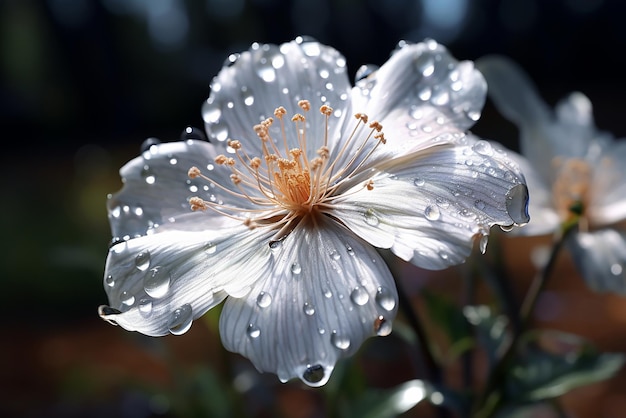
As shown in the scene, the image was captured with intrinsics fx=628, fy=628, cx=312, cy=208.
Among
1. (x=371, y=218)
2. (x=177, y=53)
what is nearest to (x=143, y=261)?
(x=371, y=218)

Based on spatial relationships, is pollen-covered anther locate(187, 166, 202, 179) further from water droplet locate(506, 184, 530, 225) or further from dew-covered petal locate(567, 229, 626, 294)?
dew-covered petal locate(567, 229, 626, 294)

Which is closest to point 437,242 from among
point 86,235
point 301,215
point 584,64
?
point 301,215

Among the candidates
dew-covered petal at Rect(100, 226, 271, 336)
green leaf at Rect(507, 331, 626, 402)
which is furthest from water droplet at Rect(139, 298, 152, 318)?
green leaf at Rect(507, 331, 626, 402)

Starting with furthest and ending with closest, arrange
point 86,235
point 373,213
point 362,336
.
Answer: point 86,235
point 373,213
point 362,336

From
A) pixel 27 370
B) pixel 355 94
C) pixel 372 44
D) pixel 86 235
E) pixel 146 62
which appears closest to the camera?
pixel 355 94

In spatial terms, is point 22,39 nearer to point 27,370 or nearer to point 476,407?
point 27,370

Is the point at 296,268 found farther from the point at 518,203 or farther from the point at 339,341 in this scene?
the point at 518,203
